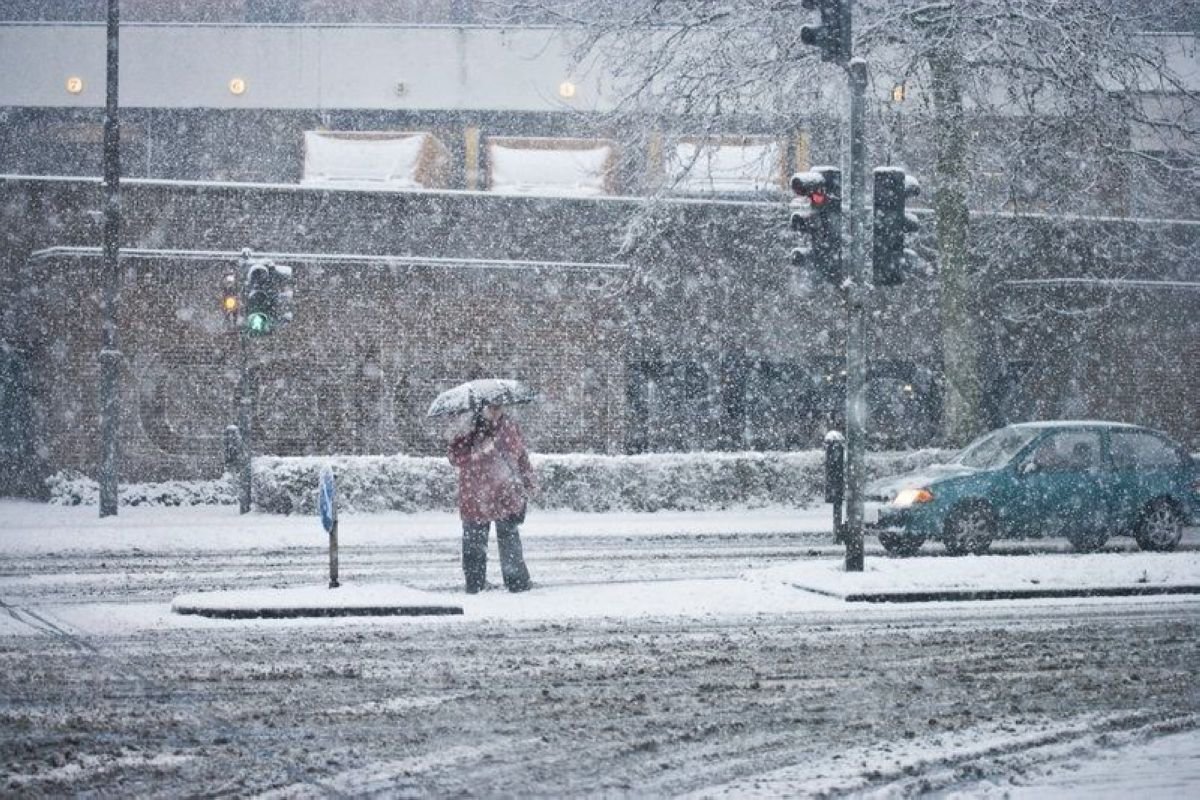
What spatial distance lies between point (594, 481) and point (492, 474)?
359 inches

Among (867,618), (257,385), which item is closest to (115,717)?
(867,618)

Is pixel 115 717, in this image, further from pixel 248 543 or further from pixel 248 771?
pixel 248 543

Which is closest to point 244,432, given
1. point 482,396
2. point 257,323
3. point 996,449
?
point 257,323

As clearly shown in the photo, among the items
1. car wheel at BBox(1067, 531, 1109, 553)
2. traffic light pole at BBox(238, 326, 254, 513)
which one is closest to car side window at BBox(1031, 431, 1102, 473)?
car wheel at BBox(1067, 531, 1109, 553)

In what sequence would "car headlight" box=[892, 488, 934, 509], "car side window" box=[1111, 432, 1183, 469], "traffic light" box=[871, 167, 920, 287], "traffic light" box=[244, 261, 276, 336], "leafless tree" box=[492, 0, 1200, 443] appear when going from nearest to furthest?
"traffic light" box=[871, 167, 920, 287], "car headlight" box=[892, 488, 934, 509], "car side window" box=[1111, 432, 1183, 469], "leafless tree" box=[492, 0, 1200, 443], "traffic light" box=[244, 261, 276, 336]

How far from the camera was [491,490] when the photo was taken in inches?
461

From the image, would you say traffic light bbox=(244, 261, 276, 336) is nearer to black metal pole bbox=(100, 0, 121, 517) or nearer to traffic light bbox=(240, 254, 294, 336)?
traffic light bbox=(240, 254, 294, 336)

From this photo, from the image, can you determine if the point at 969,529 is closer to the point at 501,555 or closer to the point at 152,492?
the point at 501,555

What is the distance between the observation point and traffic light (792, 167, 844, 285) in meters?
12.7

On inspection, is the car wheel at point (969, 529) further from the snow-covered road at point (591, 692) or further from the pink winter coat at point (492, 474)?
Answer: the pink winter coat at point (492, 474)

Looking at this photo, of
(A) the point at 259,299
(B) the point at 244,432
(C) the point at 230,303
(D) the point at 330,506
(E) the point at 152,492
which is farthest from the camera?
(E) the point at 152,492

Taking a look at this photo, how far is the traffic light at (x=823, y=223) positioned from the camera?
1271 cm

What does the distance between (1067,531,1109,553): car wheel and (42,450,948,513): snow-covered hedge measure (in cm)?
508

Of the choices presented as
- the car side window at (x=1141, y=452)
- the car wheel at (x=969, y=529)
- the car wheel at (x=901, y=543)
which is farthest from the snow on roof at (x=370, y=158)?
the car side window at (x=1141, y=452)
